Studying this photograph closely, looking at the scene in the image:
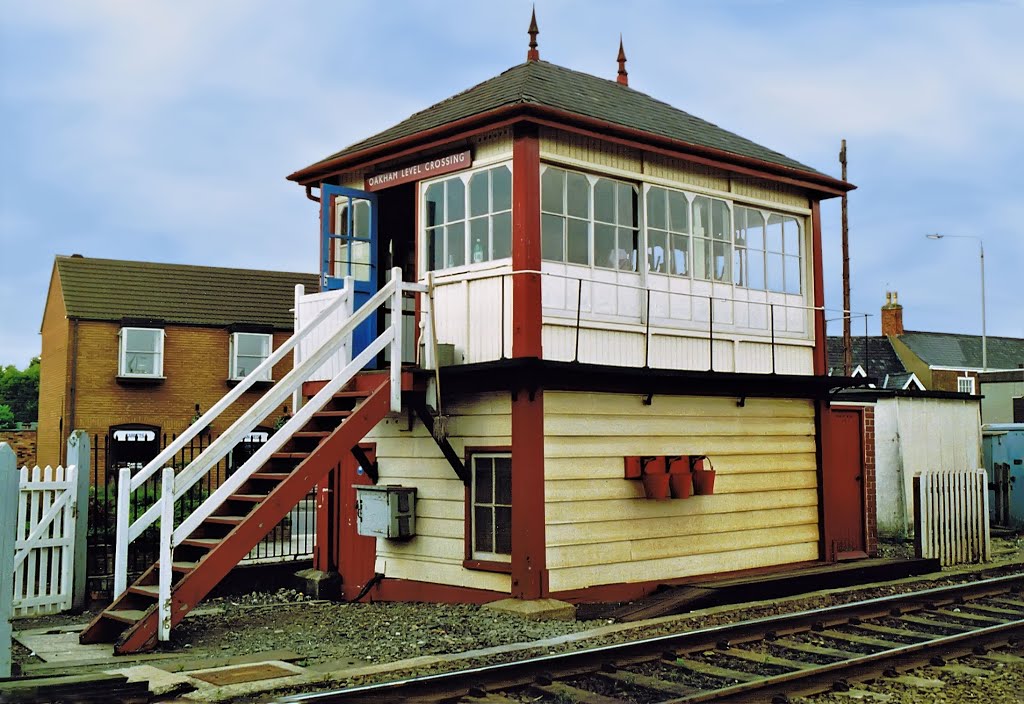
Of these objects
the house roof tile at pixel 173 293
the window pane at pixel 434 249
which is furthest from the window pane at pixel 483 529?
the house roof tile at pixel 173 293

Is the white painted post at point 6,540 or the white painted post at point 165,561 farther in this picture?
the white painted post at point 165,561

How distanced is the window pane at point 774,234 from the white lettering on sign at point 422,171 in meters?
4.89

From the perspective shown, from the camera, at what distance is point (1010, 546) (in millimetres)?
17516

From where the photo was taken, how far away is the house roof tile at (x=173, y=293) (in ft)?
98.4

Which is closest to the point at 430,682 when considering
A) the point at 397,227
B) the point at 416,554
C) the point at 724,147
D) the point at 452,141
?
the point at 416,554

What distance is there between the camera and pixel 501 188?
11539 millimetres

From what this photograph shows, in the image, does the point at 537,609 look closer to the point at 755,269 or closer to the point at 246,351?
the point at 755,269

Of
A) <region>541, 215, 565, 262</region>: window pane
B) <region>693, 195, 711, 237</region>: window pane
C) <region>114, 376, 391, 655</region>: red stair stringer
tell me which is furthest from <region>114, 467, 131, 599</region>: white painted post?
<region>693, 195, 711, 237</region>: window pane

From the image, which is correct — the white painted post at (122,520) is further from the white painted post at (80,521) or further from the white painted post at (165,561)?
the white painted post at (80,521)

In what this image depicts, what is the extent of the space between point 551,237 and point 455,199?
55.0 inches

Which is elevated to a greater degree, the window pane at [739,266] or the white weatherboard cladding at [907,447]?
the window pane at [739,266]

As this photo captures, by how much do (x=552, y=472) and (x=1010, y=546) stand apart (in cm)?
1081

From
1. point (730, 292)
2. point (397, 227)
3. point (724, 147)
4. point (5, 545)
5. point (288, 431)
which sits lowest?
point (5, 545)

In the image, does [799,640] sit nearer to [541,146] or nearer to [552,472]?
[552,472]
